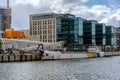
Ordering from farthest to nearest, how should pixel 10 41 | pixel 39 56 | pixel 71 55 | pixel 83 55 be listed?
1. pixel 10 41
2. pixel 83 55
3. pixel 71 55
4. pixel 39 56

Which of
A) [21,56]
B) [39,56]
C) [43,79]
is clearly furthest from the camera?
[39,56]

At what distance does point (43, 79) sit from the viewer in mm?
54406

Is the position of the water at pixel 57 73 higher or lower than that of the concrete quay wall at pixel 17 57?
higher

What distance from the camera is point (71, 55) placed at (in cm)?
14450

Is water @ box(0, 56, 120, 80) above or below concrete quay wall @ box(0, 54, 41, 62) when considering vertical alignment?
above


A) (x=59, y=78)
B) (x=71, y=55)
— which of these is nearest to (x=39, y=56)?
(x=71, y=55)

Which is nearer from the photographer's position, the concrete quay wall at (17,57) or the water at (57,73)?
the water at (57,73)

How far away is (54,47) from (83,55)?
23.0 metres

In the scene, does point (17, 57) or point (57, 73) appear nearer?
point (57, 73)

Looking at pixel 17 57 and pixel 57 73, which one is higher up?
pixel 57 73

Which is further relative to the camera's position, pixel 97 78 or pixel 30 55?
pixel 30 55

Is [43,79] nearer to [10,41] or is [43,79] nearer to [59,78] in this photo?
[59,78]

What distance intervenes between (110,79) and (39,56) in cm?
7133

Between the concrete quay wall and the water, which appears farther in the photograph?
the concrete quay wall
